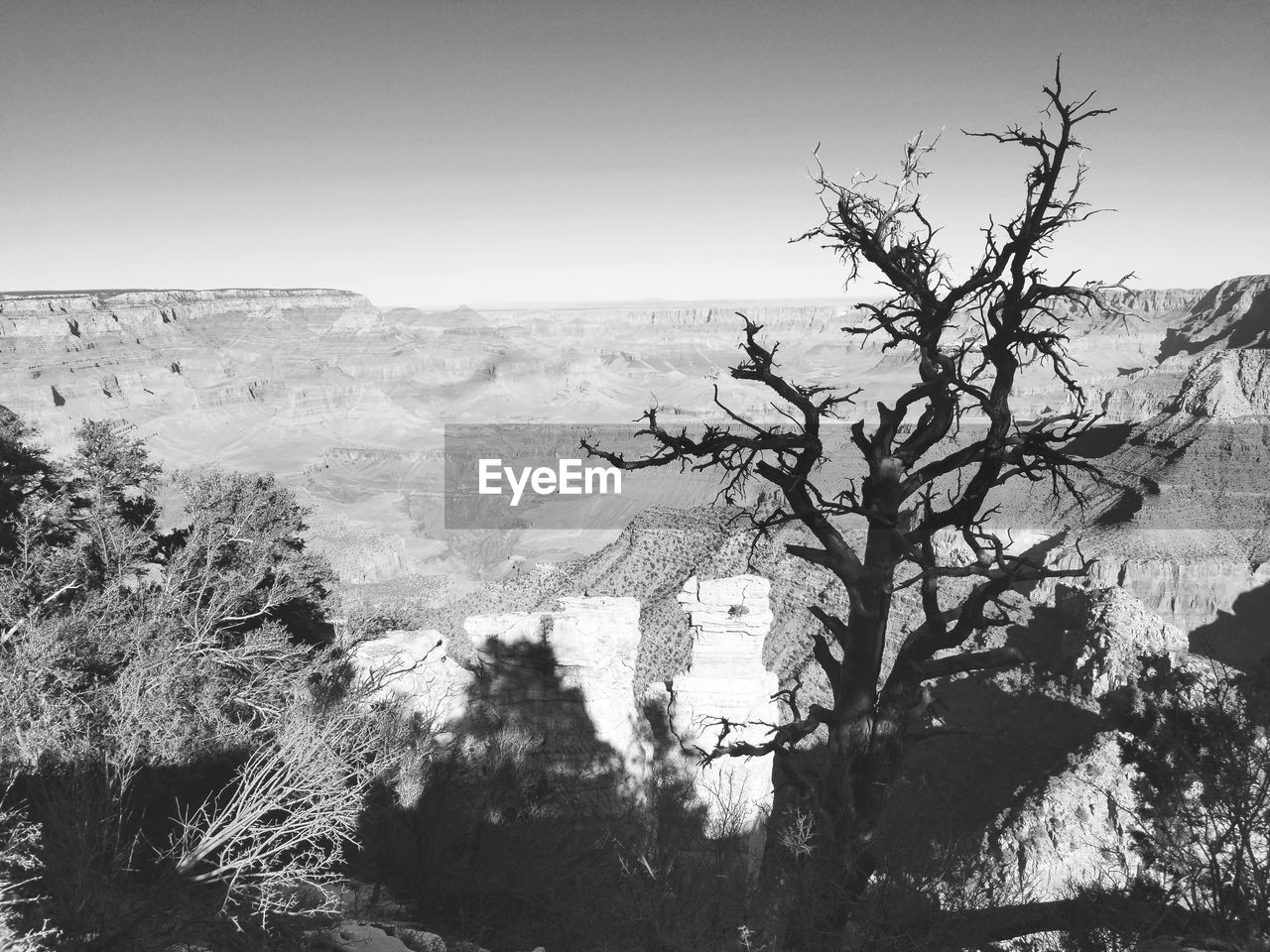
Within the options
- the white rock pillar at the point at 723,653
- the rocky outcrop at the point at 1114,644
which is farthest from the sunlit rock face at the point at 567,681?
the rocky outcrop at the point at 1114,644

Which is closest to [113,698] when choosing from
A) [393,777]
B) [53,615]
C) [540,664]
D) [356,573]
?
[53,615]

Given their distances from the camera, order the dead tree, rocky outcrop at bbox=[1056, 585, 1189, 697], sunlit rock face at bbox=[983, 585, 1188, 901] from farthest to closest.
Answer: rocky outcrop at bbox=[1056, 585, 1189, 697] → sunlit rock face at bbox=[983, 585, 1188, 901] → the dead tree

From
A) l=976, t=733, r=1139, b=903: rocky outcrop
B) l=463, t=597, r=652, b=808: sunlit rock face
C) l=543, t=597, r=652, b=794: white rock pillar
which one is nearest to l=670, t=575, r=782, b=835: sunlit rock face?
l=543, t=597, r=652, b=794: white rock pillar

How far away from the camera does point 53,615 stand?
1136 centimetres

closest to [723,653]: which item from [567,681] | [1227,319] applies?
[567,681]

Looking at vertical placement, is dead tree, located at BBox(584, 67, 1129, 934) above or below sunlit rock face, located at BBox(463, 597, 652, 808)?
above

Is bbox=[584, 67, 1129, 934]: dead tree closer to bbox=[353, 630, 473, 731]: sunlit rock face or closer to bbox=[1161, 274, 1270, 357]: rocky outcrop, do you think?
bbox=[353, 630, 473, 731]: sunlit rock face

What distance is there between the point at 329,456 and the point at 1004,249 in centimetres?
9458

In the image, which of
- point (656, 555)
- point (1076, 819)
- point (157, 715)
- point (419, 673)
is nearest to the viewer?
point (157, 715)

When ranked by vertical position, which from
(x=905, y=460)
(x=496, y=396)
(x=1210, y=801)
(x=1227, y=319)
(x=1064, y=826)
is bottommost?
(x=1064, y=826)

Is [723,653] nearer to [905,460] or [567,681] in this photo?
[567,681]

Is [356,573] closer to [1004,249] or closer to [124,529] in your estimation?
[124,529]

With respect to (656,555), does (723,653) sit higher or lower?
higher

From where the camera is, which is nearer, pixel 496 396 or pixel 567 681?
pixel 567 681
